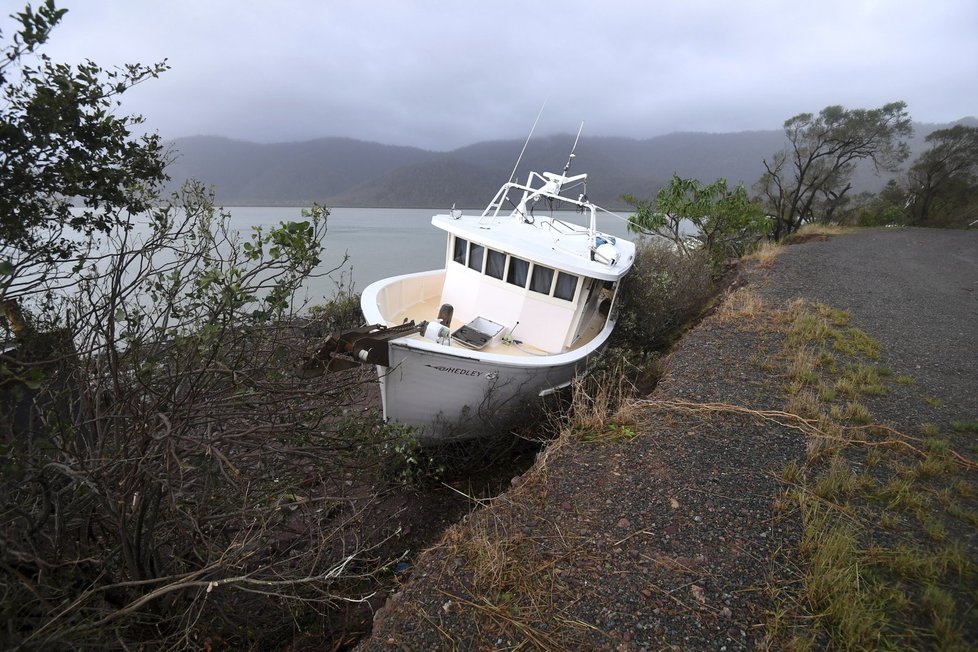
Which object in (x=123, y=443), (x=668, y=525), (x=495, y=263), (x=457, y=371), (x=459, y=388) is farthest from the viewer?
(x=495, y=263)

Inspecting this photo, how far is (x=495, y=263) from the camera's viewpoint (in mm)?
6652

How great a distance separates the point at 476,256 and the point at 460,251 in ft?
1.31

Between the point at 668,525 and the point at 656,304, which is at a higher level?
the point at 656,304

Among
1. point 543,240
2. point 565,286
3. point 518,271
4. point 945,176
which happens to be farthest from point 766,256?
point 945,176

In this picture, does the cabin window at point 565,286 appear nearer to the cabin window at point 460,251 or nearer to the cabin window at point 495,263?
the cabin window at point 495,263

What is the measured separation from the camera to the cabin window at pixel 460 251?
277 inches

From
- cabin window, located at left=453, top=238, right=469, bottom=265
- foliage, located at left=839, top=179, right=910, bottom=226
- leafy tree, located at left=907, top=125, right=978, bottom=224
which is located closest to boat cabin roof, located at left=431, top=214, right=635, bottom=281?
cabin window, located at left=453, top=238, right=469, bottom=265

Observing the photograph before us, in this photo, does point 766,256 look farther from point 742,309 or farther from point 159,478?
point 159,478

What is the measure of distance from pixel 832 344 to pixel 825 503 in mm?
3720

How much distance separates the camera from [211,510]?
9.37 ft

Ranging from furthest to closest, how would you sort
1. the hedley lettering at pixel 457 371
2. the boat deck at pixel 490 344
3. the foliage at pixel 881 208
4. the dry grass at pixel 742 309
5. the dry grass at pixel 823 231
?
the foliage at pixel 881 208 → the dry grass at pixel 823 231 → the dry grass at pixel 742 309 → the boat deck at pixel 490 344 → the hedley lettering at pixel 457 371

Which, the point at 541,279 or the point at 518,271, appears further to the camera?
the point at 518,271

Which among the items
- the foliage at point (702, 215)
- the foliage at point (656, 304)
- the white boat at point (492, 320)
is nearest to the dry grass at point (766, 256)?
the foliage at point (702, 215)

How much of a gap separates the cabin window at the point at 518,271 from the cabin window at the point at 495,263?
0.39 feet
